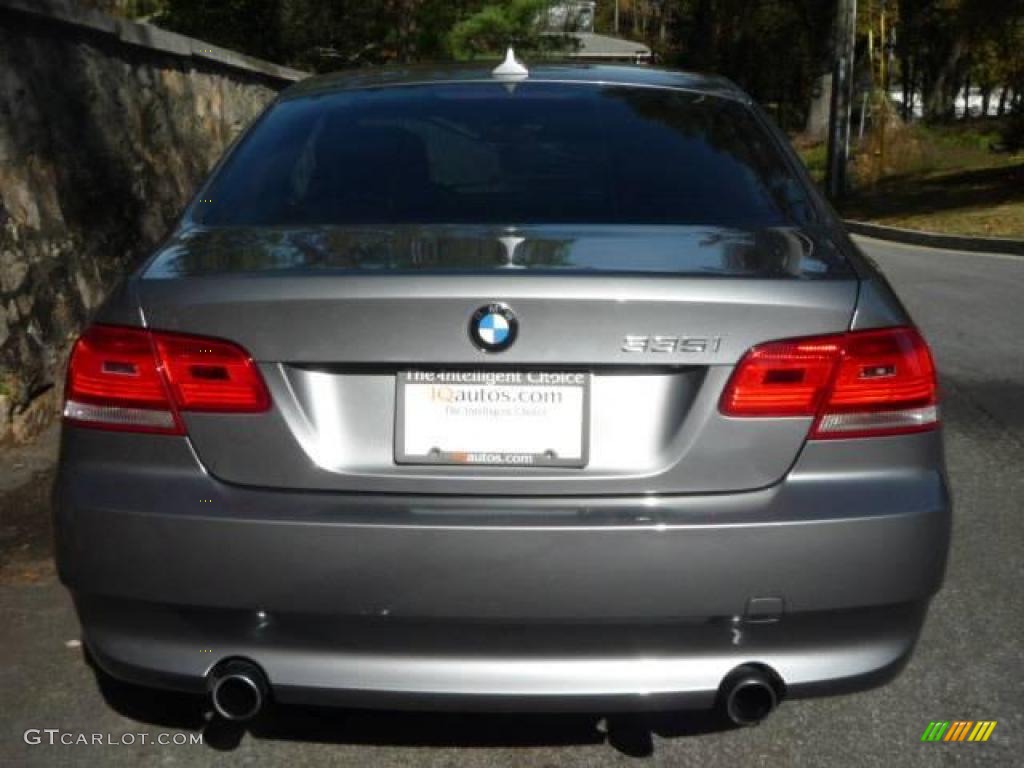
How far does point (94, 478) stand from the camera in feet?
9.31

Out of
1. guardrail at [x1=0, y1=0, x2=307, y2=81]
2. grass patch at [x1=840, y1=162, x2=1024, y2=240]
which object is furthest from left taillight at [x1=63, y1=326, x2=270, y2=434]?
grass patch at [x1=840, y1=162, x2=1024, y2=240]

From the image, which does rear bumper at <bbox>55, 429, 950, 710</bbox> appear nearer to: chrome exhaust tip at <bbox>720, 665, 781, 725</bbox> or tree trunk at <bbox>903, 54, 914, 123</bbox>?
chrome exhaust tip at <bbox>720, 665, 781, 725</bbox>

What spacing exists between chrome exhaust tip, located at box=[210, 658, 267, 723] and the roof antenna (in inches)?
77.0

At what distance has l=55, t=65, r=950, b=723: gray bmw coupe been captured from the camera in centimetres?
267

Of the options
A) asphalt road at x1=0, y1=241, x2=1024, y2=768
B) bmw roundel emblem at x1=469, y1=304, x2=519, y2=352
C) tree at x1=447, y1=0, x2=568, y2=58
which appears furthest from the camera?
tree at x1=447, y1=0, x2=568, y2=58

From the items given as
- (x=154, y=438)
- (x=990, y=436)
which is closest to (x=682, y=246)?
(x=154, y=438)

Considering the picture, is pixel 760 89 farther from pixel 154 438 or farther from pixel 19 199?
pixel 154 438

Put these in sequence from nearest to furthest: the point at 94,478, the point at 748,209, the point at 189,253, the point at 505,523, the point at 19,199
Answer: the point at 505,523
the point at 94,478
the point at 189,253
the point at 748,209
the point at 19,199

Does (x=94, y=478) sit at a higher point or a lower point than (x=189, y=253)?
lower

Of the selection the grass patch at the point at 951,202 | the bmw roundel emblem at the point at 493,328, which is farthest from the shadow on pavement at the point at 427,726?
the grass patch at the point at 951,202

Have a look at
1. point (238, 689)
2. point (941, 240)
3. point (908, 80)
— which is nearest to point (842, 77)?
point (941, 240)

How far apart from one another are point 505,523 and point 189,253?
3.20 ft

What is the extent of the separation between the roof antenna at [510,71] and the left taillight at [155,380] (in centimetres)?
157

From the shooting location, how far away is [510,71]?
160 inches
